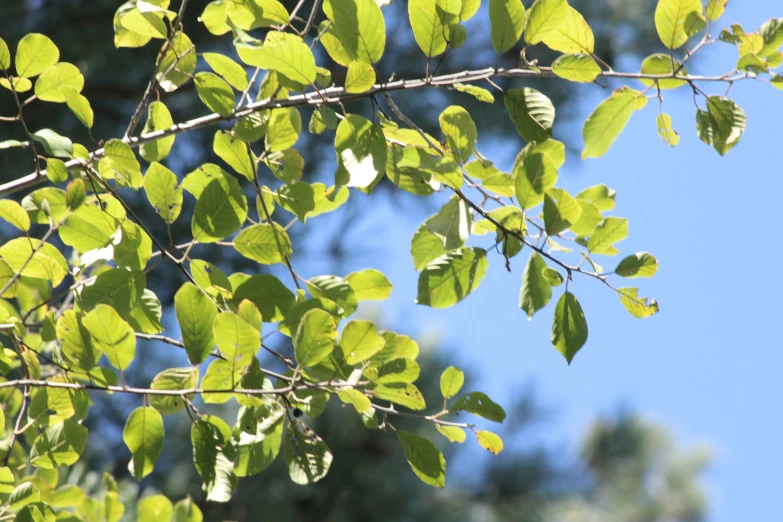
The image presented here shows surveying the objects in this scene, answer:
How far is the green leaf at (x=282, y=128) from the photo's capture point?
0.60 metres

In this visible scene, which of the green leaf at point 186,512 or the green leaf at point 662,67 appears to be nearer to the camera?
the green leaf at point 662,67

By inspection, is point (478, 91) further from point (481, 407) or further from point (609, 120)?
point (481, 407)

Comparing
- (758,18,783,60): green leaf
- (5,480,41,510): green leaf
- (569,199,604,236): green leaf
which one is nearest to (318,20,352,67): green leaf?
(569,199,604,236): green leaf

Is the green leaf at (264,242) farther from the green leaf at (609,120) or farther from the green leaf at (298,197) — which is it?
the green leaf at (609,120)

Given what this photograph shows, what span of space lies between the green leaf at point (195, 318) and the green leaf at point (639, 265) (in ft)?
0.98

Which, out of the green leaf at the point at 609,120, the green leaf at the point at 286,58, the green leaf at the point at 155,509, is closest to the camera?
the green leaf at the point at 286,58

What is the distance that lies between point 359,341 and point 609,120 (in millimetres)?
263

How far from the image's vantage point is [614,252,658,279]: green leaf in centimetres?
56

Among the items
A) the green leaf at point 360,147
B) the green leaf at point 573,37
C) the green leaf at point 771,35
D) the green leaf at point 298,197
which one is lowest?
the green leaf at point 298,197

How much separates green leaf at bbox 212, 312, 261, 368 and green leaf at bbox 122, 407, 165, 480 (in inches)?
3.8

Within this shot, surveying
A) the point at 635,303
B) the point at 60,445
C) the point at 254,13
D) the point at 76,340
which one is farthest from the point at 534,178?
the point at 60,445

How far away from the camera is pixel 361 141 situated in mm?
528

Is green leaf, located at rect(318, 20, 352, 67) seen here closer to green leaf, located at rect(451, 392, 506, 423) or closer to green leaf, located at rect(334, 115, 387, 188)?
green leaf, located at rect(334, 115, 387, 188)

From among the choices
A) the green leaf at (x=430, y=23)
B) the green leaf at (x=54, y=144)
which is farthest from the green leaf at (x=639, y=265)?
the green leaf at (x=54, y=144)
